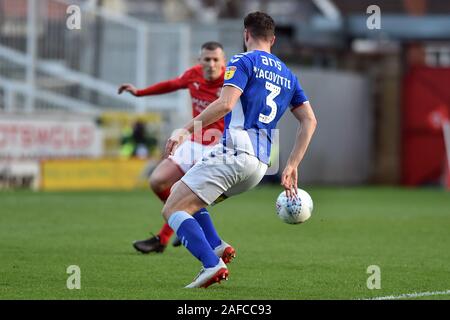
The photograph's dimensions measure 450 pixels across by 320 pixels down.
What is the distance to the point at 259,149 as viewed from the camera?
862cm

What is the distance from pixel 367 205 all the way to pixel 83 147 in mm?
7641

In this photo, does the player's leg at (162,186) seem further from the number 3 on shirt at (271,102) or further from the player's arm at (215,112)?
the player's arm at (215,112)

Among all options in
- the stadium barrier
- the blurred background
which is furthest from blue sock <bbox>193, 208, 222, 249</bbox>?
the stadium barrier

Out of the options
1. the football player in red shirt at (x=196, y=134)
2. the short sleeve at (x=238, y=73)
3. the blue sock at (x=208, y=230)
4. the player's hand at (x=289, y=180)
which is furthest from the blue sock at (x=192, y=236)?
the football player in red shirt at (x=196, y=134)

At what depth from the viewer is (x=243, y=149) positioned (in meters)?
8.53

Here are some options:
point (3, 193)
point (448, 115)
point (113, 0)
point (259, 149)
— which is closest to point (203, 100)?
point (259, 149)

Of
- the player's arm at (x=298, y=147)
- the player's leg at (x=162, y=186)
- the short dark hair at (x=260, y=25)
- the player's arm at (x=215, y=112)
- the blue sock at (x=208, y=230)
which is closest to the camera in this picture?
the player's arm at (x=215, y=112)

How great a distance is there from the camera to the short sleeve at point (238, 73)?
8281 millimetres

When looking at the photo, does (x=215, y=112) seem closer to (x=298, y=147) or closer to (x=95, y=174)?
(x=298, y=147)

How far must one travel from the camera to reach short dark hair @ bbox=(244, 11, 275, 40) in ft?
27.9

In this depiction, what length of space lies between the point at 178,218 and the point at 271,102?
1164mm

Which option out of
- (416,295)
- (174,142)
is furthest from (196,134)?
(416,295)

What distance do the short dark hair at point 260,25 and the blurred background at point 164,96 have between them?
13334mm
